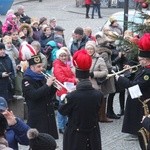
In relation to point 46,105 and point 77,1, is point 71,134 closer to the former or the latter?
point 46,105

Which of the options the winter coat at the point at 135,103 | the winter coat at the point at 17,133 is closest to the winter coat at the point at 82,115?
the winter coat at the point at 17,133

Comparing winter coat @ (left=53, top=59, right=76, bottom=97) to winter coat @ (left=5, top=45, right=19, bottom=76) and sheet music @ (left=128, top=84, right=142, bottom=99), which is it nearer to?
winter coat @ (left=5, top=45, right=19, bottom=76)

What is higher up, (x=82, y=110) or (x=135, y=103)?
(x=82, y=110)

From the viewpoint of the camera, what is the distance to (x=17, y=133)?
586cm

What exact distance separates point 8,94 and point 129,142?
2574 mm

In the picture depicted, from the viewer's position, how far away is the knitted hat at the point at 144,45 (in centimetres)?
689

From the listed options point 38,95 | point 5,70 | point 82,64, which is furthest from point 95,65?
point 82,64

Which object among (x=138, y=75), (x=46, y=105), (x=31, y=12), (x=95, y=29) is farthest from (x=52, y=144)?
(x=31, y=12)

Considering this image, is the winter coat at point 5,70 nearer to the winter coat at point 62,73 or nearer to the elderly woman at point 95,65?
the winter coat at point 62,73

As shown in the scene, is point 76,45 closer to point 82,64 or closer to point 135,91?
point 135,91

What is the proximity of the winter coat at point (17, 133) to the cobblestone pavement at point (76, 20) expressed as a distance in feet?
10.5

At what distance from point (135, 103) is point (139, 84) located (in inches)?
29.6

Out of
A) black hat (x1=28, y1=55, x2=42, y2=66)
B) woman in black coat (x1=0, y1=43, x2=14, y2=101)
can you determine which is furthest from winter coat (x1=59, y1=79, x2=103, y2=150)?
woman in black coat (x1=0, y1=43, x2=14, y2=101)

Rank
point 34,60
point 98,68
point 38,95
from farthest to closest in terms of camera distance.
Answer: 1. point 98,68
2. point 34,60
3. point 38,95
